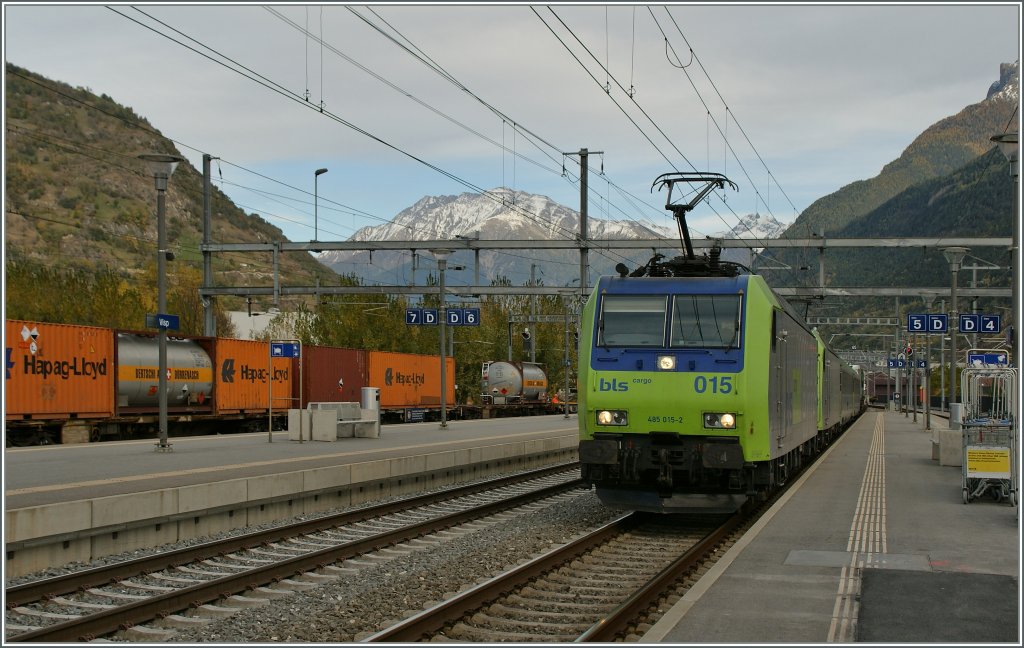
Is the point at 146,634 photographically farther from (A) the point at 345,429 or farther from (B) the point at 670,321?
(A) the point at 345,429

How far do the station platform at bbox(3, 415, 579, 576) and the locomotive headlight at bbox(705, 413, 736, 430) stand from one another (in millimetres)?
6568

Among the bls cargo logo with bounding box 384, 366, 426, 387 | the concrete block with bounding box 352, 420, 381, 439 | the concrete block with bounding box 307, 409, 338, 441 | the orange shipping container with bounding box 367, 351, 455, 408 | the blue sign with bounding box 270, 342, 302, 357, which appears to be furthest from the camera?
the bls cargo logo with bounding box 384, 366, 426, 387

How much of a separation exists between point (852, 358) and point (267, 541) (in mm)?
86813

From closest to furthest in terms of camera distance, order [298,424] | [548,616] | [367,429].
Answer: [548,616]
[298,424]
[367,429]

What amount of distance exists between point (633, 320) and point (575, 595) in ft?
16.2

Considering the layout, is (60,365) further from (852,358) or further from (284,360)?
(852,358)

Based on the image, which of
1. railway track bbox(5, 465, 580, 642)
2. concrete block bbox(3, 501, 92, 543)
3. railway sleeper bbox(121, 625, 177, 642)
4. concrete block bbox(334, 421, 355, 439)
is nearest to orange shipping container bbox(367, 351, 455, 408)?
concrete block bbox(334, 421, 355, 439)

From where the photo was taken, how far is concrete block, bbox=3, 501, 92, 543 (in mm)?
11227

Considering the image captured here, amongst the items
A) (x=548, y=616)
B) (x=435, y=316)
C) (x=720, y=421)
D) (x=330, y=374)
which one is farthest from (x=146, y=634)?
(x=435, y=316)

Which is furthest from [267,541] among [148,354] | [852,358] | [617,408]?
[852,358]

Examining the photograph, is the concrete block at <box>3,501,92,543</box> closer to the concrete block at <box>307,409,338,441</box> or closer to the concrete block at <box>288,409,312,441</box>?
the concrete block at <box>288,409,312,441</box>

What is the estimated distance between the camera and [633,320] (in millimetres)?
14273

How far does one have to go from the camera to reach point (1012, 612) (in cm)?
852

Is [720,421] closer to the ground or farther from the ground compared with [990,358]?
closer to the ground
